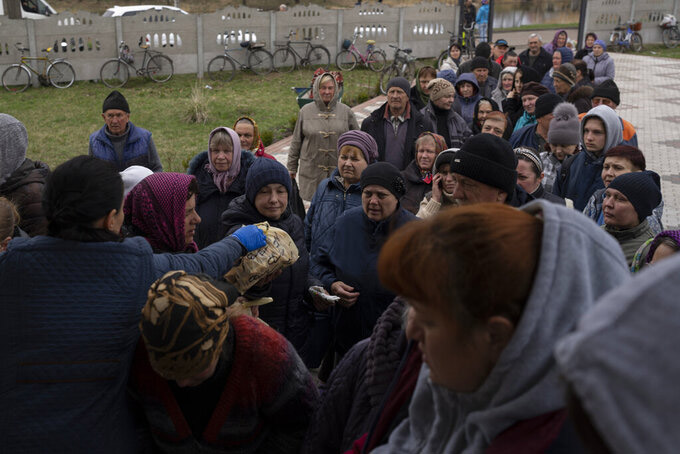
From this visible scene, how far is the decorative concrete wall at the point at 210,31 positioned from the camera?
17.4 meters

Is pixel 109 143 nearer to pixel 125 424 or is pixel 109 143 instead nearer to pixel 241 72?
pixel 125 424

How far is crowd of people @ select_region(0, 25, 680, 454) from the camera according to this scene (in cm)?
84

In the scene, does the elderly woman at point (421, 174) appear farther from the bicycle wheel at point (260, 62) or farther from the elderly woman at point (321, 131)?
the bicycle wheel at point (260, 62)

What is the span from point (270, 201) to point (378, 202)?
0.69 metres

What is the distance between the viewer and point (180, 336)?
1.80 m

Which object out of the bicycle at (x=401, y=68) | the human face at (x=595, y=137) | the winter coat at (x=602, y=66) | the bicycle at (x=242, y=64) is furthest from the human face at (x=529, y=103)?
the bicycle at (x=242, y=64)

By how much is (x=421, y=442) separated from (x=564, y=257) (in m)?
0.59

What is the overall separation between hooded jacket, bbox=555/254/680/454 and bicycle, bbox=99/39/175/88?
1871 centimetres

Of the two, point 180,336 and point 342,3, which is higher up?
point 342,3

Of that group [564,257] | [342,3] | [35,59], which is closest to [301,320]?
[564,257]

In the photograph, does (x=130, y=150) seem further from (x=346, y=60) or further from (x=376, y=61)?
(x=376, y=61)

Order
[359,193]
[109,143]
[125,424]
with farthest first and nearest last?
[109,143], [359,193], [125,424]

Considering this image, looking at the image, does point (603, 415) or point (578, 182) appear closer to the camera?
point (603, 415)

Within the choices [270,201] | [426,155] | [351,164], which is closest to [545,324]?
[270,201]
